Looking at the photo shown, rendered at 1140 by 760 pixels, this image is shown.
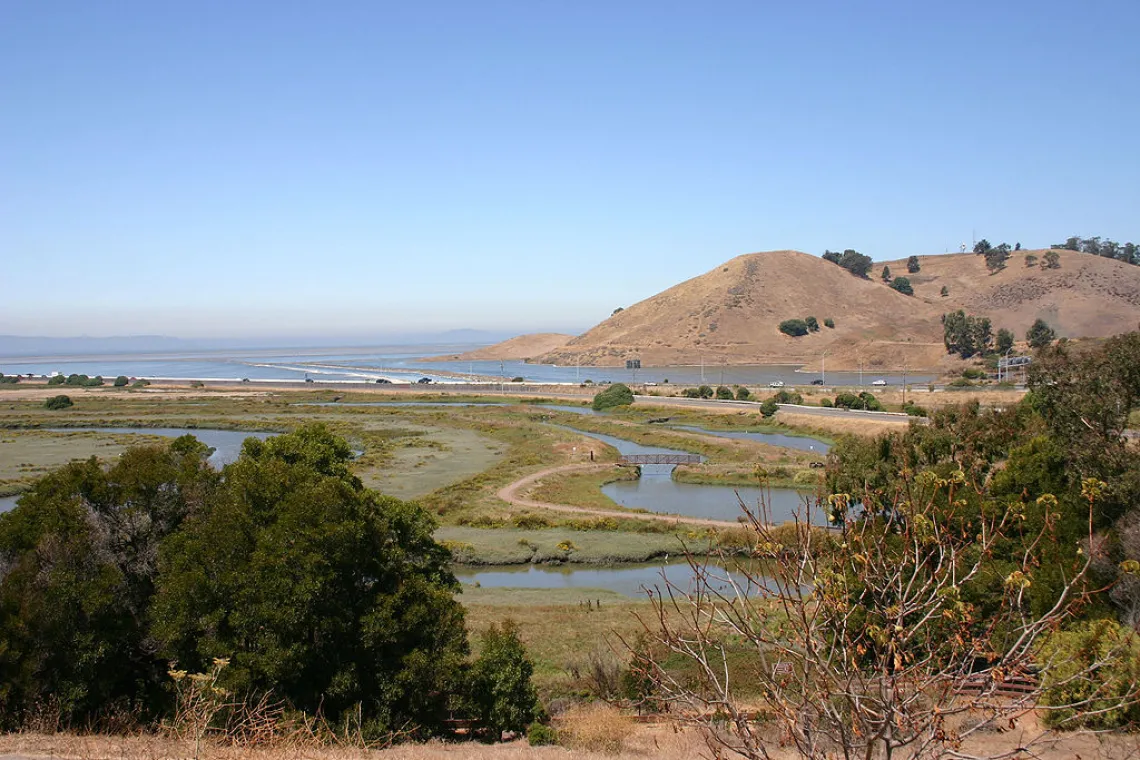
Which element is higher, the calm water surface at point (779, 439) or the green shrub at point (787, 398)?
the green shrub at point (787, 398)

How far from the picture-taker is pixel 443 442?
66688 mm

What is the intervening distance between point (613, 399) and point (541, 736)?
7224cm

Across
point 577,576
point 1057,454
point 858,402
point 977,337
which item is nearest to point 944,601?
point 1057,454

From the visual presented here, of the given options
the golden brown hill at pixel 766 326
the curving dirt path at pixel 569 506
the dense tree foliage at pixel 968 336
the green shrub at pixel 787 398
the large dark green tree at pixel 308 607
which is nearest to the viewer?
the large dark green tree at pixel 308 607

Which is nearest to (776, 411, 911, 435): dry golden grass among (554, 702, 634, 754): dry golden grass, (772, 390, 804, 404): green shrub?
(772, 390, 804, 404): green shrub

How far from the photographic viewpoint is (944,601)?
7.42 metres

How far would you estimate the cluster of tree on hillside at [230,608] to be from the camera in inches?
567

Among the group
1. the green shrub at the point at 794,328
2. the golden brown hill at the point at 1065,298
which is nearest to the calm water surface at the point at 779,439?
the green shrub at the point at 794,328

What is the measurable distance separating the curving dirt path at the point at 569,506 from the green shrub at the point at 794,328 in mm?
128460

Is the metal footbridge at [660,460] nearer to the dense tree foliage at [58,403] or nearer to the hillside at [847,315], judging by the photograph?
the dense tree foliage at [58,403]

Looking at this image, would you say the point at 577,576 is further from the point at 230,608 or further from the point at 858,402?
the point at 858,402

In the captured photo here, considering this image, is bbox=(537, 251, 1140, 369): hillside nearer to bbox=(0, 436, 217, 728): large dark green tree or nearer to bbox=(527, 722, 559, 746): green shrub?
bbox=(527, 722, 559, 746): green shrub

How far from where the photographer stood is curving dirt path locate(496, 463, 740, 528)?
124ft

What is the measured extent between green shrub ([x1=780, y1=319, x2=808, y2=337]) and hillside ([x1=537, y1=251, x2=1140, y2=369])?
4.38 ft
